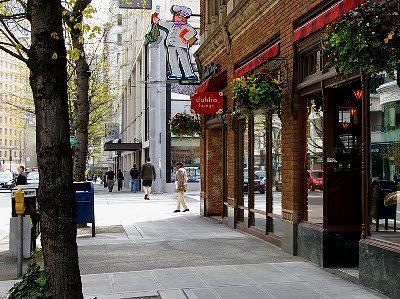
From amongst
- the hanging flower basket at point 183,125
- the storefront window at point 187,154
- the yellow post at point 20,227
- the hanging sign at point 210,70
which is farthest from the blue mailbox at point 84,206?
the storefront window at point 187,154

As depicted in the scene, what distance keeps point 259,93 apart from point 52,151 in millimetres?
5653

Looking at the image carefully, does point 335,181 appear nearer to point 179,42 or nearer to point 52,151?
point 52,151

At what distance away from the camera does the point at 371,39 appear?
18.0 feet

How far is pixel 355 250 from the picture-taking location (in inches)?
336

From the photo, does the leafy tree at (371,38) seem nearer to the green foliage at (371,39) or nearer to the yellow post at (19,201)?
the green foliage at (371,39)

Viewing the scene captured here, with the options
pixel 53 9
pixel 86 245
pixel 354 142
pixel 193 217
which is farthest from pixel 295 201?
pixel 193 217

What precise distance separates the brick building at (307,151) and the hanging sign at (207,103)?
1.22m

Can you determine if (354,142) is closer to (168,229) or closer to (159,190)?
(168,229)

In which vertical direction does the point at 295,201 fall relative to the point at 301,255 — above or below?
above

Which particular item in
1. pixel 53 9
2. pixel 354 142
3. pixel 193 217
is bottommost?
pixel 193 217

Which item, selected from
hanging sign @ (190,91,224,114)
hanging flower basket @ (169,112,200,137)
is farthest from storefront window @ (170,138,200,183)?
hanging sign @ (190,91,224,114)

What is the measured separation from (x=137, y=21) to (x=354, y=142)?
37509 millimetres

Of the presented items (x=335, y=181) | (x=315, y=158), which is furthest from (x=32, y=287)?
(x=315, y=158)

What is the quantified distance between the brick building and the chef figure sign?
4970 mm
